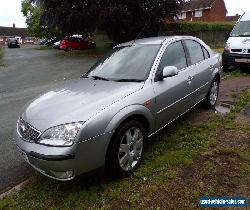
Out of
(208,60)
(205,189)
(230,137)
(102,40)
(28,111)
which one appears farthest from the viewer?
(102,40)

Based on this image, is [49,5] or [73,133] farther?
[49,5]

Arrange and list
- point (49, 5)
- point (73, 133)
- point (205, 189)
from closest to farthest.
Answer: point (73, 133) → point (205, 189) → point (49, 5)

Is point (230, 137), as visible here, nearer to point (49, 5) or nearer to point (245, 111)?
point (245, 111)

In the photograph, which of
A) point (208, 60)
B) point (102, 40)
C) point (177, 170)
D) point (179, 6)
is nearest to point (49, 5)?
point (179, 6)

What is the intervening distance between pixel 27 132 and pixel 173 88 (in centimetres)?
225

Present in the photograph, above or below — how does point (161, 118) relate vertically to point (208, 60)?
below

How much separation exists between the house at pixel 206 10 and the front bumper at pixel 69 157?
190 feet

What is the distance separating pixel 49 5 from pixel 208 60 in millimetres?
24704

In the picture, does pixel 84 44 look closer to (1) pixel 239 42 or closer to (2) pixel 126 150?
(1) pixel 239 42

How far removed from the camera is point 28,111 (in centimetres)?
437

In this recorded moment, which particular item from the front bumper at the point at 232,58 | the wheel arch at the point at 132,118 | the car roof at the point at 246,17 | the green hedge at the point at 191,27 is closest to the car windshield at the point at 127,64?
the wheel arch at the point at 132,118

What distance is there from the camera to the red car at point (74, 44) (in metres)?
35.8

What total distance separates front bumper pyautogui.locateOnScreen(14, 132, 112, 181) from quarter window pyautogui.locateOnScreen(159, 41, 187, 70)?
1819 millimetres

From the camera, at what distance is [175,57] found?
18.2 feet
